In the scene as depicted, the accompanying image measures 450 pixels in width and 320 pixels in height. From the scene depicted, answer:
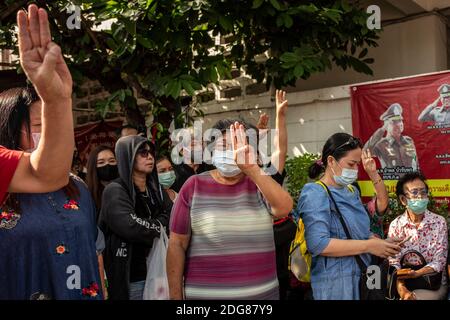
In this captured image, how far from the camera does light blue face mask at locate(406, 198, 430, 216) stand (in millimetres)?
3840

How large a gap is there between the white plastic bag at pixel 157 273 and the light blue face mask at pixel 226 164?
81 centimetres

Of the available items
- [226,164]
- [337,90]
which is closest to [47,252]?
[226,164]

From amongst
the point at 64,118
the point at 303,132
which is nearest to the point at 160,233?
the point at 64,118

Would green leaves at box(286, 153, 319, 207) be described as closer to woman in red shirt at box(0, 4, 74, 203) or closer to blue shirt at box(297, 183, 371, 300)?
blue shirt at box(297, 183, 371, 300)

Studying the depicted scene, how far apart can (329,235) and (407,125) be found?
2.69m

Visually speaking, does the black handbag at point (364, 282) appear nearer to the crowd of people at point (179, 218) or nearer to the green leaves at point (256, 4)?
the crowd of people at point (179, 218)

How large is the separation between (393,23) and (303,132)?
1.95 metres

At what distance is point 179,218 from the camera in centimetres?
254

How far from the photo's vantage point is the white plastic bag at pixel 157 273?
9.95 ft

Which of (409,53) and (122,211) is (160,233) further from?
(409,53)

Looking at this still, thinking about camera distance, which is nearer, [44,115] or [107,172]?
[44,115]

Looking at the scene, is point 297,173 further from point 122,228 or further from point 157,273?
point 122,228

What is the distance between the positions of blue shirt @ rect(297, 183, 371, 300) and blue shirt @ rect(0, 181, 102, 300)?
1.27 meters

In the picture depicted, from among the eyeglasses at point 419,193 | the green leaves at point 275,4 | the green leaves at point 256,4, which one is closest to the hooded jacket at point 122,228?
the green leaves at point 256,4
